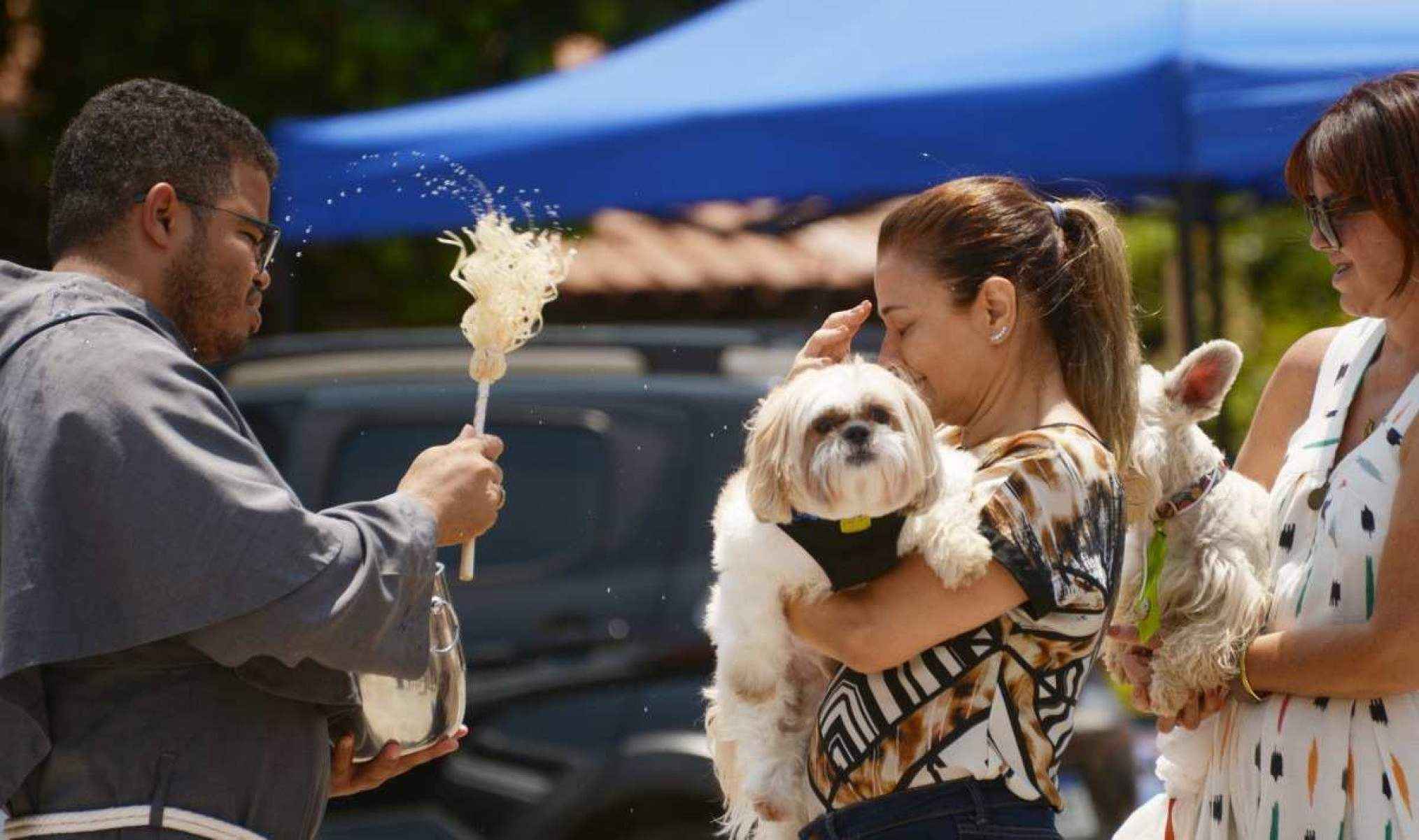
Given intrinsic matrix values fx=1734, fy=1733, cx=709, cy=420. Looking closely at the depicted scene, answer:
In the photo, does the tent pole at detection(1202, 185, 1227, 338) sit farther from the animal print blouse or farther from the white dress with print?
the animal print blouse

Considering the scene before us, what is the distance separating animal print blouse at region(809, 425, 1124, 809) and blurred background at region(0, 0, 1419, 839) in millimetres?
1113

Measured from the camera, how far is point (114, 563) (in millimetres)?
2264

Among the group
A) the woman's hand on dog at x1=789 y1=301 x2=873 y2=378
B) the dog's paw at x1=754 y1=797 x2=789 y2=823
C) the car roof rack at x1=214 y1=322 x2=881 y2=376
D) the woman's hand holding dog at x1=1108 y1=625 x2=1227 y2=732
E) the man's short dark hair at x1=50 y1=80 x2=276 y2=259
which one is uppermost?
the man's short dark hair at x1=50 y1=80 x2=276 y2=259

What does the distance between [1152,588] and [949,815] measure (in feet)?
2.47

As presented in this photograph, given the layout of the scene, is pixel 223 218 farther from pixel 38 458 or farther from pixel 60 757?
pixel 60 757

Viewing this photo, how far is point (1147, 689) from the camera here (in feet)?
9.83

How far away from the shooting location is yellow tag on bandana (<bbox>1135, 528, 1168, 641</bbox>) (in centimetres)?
300

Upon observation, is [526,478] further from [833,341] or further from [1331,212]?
[1331,212]

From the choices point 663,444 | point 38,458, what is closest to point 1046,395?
point 38,458

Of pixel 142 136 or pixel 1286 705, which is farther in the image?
pixel 1286 705

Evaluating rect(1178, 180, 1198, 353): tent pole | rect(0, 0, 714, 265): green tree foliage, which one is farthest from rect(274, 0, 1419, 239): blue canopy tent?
rect(0, 0, 714, 265): green tree foliage

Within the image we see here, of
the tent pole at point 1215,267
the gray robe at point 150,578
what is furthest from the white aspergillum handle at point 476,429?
the tent pole at point 1215,267

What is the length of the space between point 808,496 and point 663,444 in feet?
8.21

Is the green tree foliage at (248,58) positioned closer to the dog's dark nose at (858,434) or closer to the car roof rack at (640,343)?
the car roof rack at (640,343)
